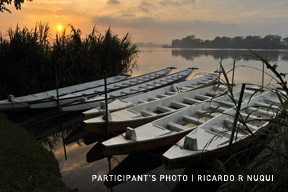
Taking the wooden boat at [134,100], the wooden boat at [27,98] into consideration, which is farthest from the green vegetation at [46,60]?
the wooden boat at [134,100]

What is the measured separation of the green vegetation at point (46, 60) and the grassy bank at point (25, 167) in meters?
2.33

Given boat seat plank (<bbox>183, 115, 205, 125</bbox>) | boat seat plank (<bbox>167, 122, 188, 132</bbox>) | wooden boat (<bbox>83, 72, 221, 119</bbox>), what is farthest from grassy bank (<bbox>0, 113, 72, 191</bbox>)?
boat seat plank (<bbox>183, 115, 205, 125</bbox>)

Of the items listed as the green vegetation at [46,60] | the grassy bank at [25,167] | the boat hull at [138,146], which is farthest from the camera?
the green vegetation at [46,60]

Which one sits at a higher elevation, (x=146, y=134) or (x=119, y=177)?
(x=146, y=134)

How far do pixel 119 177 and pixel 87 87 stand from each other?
541 centimetres

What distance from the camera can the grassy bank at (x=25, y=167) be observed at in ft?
10.6

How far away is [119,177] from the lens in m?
4.18

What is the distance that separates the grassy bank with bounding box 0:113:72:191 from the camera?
3219 millimetres

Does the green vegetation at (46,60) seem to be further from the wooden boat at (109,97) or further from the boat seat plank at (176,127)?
the boat seat plank at (176,127)

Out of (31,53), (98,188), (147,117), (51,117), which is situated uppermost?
(31,53)

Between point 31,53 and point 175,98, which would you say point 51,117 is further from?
point 175,98

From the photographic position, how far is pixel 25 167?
3.64 metres

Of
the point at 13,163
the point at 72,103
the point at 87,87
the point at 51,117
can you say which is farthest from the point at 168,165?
the point at 87,87

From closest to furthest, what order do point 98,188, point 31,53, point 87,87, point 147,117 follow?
point 98,188 → point 147,117 → point 31,53 → point 87,87
